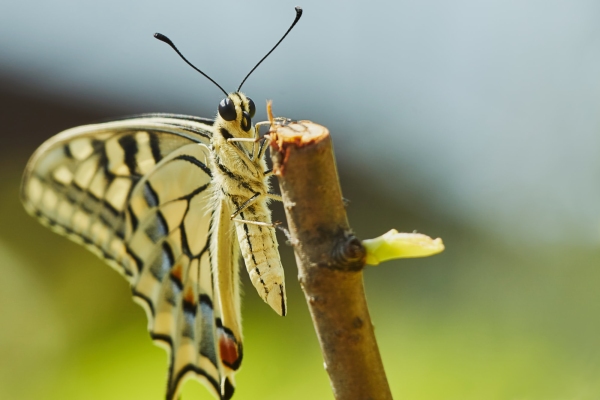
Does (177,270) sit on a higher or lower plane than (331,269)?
lower

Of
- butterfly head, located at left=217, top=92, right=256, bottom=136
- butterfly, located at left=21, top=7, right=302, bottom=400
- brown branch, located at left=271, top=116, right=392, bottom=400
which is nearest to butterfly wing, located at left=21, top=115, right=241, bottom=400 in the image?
butterfly, located at left=21, top=7, right=302, bottom=400

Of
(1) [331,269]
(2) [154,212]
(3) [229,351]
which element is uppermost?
(1) [331,269]

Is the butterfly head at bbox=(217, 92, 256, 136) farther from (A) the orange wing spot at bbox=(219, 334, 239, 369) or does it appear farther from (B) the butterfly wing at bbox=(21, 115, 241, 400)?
(A) the orange wing spot at bbox=(219, 334, 239, 369)

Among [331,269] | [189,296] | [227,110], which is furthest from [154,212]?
[331,269]

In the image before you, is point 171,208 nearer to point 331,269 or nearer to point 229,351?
point 229,351

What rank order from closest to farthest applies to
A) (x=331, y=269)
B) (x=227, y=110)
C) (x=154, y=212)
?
(x=331, y=269)
(x=227, y=110)
(x=154, y=212)

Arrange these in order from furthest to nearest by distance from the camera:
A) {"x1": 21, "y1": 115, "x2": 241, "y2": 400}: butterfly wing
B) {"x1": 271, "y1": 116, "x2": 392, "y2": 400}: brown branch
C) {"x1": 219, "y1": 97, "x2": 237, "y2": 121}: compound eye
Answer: {"x1": 21, "y1": 115, "x2": 241, "y2": 400}: butterfly wing < {"x1": 219, "y1": 97, "x2": 237, "y2": 121}: compound eye < {"x1": 271, "y1": 116, "x2": 392, "y2": 400}: brown branch

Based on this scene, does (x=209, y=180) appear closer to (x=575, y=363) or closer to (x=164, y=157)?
(x=164, y=157)
